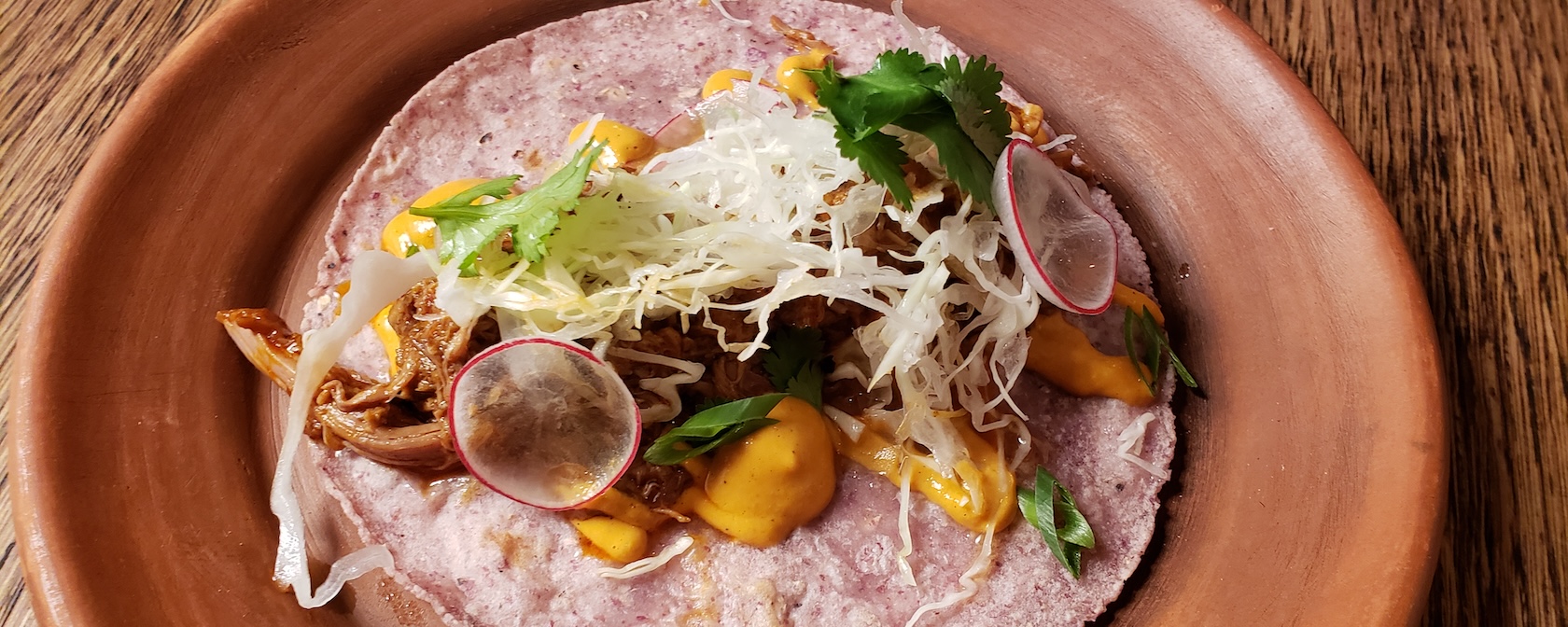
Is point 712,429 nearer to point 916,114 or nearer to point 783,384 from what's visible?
point 783,384

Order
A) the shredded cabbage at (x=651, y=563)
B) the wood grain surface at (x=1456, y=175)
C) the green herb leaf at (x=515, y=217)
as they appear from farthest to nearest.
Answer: the wood grain surface at (x=1456, y=175)
the shredded cabbage at (x=651, y=563)
the green herb leaf at (x=515, y=217)

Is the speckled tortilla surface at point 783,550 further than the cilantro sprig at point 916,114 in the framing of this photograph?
Yes

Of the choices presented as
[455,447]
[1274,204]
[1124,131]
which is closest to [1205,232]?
[1274,204]

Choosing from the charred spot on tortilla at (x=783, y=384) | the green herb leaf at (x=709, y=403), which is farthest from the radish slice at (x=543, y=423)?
the green herb leaf at (x=709, y=403)

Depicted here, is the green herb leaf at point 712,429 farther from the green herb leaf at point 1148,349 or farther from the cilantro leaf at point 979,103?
the green herb leaf at point 1148,349

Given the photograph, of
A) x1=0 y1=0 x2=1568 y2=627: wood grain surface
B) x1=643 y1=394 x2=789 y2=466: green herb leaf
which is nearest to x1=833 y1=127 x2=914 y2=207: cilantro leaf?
x1=643 y1=394 x2=789 y2=466: green herb leaf

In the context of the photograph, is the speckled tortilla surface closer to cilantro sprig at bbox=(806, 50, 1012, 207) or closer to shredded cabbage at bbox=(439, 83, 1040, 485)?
shredded cabbage at bbox=(439, 83, 1040, 485)

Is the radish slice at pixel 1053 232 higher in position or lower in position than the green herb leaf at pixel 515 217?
lower

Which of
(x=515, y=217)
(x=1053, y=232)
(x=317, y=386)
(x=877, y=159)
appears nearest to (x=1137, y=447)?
(x=1053, y=232)
